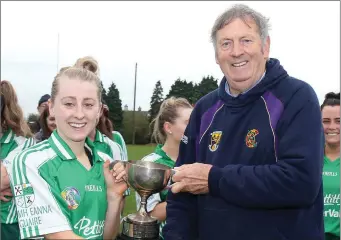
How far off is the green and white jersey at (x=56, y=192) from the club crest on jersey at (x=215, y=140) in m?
0.71

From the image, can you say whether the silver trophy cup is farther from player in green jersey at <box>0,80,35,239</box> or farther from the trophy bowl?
player in green jersey at <box>0,80,35,239</box>

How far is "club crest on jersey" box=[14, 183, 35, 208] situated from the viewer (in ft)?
7.70

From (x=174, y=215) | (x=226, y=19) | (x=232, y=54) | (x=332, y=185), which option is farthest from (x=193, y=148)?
(x=332, y=185)

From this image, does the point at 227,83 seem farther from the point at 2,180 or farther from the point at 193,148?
the point at 2,180

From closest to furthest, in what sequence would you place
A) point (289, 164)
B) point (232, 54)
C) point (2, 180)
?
1. point (289, 164)
2. point (232, 54)
3. point (2, 180)

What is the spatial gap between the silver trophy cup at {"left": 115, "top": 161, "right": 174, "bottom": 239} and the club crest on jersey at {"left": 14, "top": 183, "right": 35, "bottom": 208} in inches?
22.5

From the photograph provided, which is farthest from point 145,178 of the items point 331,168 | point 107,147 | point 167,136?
point 331,168

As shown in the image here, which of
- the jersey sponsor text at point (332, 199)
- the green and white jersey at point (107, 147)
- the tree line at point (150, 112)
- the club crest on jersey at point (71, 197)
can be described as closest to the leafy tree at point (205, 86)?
the tree line at point (150, 112)

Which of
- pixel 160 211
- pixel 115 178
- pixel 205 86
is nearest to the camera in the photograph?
pixel 115 178

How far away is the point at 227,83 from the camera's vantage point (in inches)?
108

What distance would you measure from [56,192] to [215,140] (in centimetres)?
96

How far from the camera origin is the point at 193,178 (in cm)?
242

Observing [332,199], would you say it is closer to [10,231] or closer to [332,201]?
[332,201]

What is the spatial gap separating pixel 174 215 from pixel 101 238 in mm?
474
